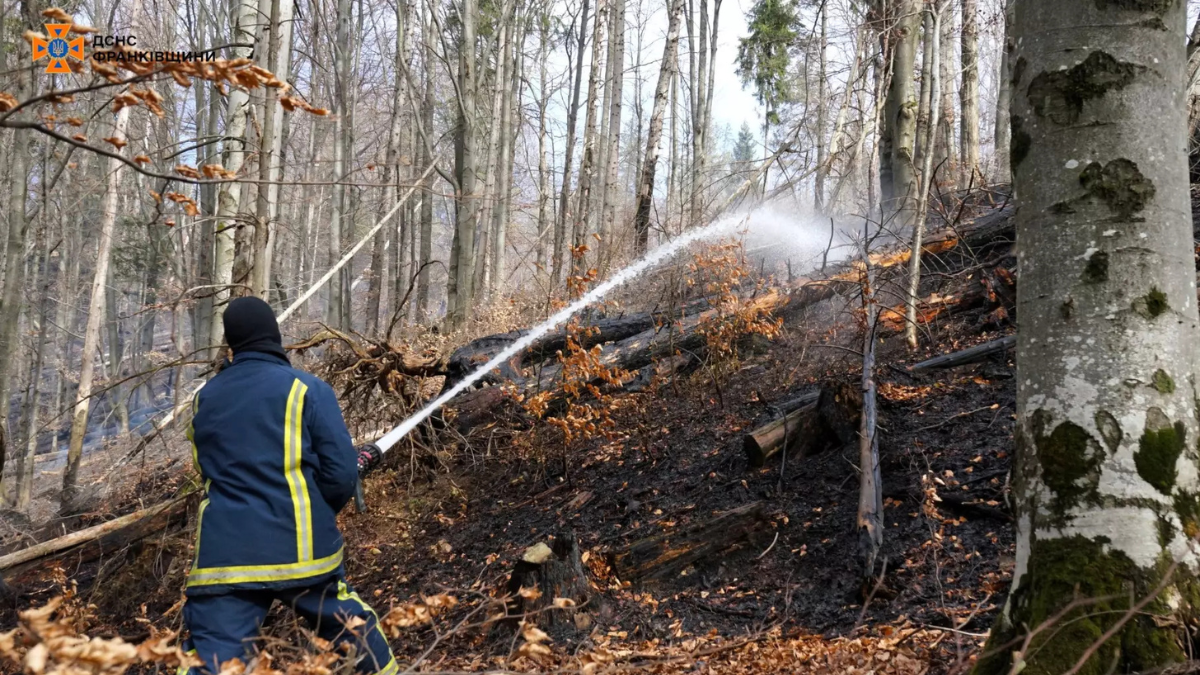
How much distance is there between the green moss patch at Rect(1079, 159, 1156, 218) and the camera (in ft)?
7.52

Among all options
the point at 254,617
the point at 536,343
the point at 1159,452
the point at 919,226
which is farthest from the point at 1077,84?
the point at 536,343

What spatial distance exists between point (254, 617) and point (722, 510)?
3.02 meters

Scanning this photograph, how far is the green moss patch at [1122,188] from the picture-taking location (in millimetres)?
2293

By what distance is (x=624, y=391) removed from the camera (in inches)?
293

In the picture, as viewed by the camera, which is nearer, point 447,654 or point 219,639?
point 219,639

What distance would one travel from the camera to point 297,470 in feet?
10.3

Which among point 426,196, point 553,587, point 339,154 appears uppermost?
point 339,154

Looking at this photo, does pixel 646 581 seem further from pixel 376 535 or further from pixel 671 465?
pixel 376 535

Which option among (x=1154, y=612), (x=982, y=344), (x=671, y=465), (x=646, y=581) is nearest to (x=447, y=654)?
(x=646, y=581)

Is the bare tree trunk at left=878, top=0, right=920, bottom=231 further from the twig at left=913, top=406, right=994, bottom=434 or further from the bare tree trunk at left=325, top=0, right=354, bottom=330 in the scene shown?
the bare tree trunk at left=325, top=0, right=354, bottom=330

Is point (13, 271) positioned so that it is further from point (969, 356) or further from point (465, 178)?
point (969, 356)

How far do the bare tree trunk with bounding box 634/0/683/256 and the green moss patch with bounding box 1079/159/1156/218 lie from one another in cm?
984

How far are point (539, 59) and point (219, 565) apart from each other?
26286mm

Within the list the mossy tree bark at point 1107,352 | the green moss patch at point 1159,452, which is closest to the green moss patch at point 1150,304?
the mossy tree bark at point 1107,352
